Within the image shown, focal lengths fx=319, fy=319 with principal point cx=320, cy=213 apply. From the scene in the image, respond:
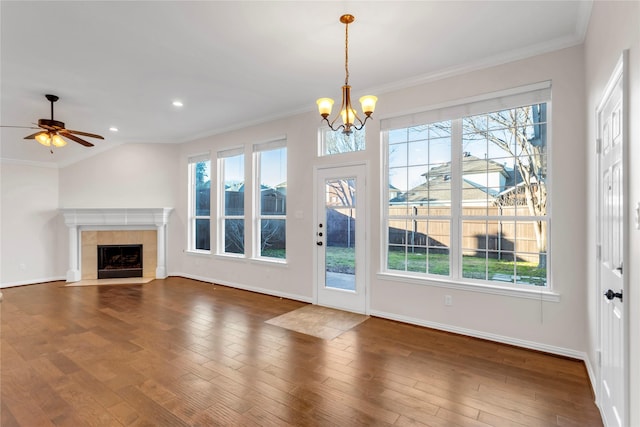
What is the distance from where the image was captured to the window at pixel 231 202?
595 centimetres

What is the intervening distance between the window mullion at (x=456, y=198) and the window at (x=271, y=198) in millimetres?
2642

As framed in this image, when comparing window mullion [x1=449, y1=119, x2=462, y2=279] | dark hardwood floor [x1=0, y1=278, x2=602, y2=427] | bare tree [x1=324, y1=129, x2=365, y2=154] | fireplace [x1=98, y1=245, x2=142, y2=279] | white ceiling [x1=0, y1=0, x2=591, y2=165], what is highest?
white ceiling [x1=0, y1=0, x2=591, y2=165]

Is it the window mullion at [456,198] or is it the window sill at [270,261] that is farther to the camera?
the window sill at [270,261]

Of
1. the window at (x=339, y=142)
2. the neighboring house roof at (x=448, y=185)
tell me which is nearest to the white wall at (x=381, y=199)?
the window at (x=339, y=142)

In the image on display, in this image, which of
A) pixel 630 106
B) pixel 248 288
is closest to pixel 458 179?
pixel 630 106

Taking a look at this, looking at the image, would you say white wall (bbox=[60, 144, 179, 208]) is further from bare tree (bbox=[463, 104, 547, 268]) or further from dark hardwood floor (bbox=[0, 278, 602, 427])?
bare tree (bbox=[463, 104, 547, 268])

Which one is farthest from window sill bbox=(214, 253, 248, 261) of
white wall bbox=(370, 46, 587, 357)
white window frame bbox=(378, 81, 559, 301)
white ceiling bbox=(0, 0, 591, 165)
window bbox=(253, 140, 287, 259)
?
white wall bbox=(370, 46, 587, 357)

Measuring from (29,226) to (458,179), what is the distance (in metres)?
7.78

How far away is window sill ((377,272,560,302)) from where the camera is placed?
309 centimetres

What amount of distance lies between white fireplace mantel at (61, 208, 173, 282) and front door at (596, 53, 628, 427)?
22.6ft

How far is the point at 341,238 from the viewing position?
180 inches

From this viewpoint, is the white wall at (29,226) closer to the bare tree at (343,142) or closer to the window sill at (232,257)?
the window sill at (232,257)

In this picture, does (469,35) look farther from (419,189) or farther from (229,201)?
(229,201)

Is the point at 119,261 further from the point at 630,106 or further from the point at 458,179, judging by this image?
the point at 630,106
